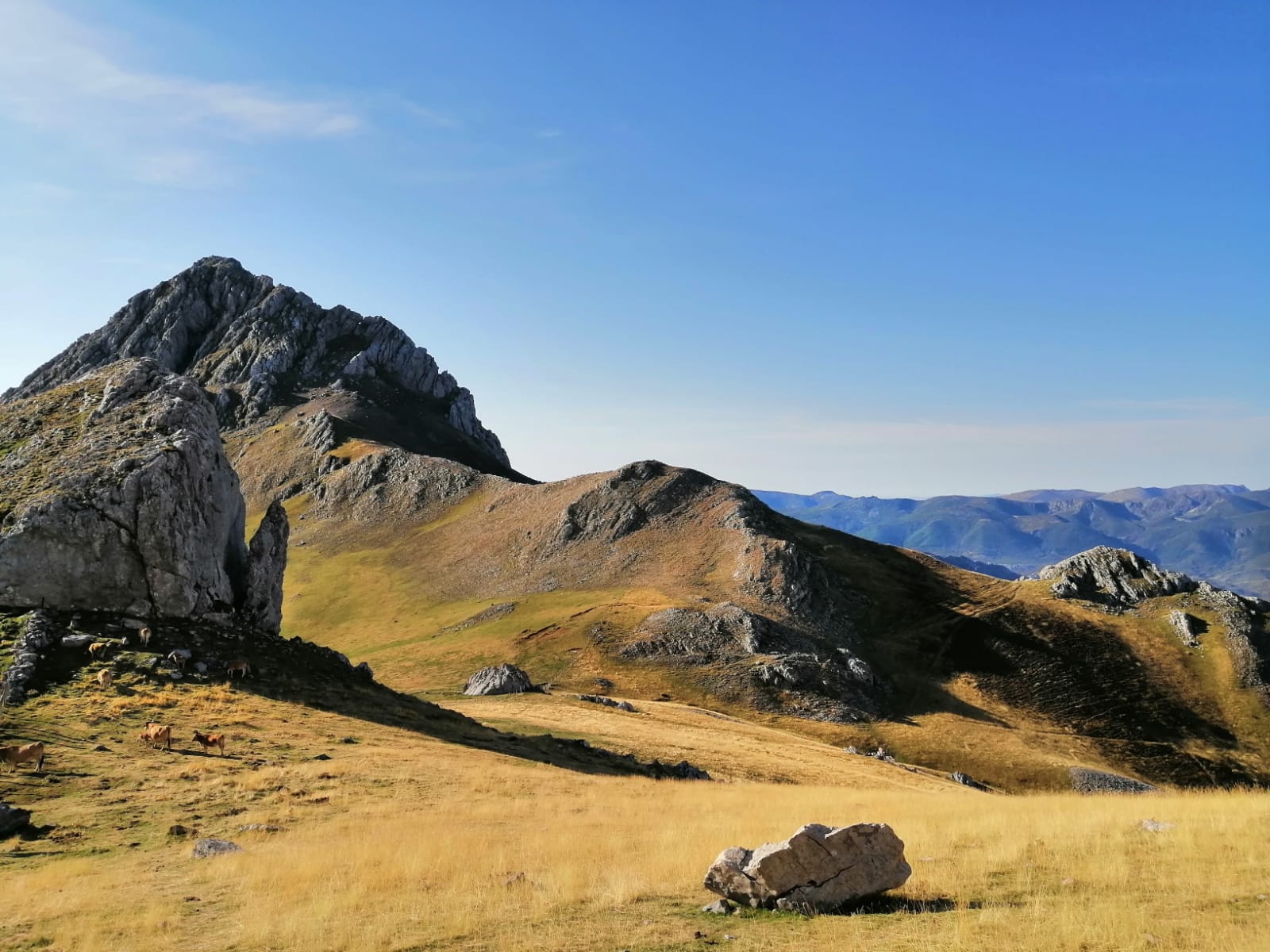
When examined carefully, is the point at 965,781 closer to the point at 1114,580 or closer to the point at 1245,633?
the point at 1245,633

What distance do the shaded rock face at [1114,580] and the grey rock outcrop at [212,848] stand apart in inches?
4621

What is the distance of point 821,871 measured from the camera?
14633 mm

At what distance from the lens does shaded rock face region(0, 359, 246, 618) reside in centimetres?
4006

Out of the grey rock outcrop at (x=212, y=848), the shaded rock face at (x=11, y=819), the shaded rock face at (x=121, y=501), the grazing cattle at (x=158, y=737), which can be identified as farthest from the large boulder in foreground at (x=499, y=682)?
the grey rock outcrop at (x=212, y=848)

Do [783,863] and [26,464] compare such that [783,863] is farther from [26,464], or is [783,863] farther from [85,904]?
[26,464]

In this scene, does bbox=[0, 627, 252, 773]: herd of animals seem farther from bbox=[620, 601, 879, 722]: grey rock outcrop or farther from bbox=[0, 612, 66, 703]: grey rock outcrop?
bbox=[620, 601, 879, 722]: grey rock outcrop

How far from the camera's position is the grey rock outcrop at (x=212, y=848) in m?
20.2

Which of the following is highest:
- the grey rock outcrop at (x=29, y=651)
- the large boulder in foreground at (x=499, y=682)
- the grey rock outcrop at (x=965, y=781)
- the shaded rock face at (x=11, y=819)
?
the grey rock outcrop at (x=29, y=651)

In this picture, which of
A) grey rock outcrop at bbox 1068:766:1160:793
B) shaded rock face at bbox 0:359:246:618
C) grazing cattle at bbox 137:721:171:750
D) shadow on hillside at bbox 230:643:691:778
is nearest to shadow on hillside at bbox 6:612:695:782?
shadow on hillside at bbox 230:643:691:778

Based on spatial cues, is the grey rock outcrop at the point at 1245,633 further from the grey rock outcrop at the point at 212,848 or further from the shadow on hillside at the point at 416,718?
the grey rock outcrop at the point at 212,848

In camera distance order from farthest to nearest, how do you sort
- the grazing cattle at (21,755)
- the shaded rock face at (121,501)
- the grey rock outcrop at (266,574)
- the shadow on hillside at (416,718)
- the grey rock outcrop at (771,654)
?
the grey rock outcrop at (771,654)
the grey rock outcrop at (266,574)
the shadow on hillside at (416,718)
the shaded rock face at (121,501)
the grazing cattle at (21,755)

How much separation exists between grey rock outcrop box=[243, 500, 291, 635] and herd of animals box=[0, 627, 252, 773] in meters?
10.3

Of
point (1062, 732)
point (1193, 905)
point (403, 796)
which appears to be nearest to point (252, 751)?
point (403, 796)

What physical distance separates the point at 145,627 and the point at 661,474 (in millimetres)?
95879
